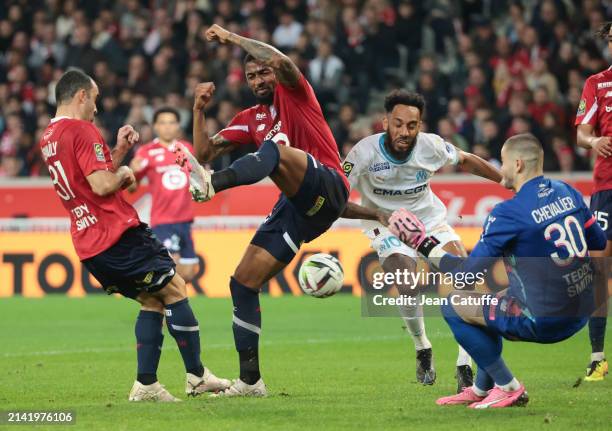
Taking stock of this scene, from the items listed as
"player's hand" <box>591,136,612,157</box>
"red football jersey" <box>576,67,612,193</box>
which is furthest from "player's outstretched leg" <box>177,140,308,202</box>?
"red football jersey" <box>576,67,612,193</box>

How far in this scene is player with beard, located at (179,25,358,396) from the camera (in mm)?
7863

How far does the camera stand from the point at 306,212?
8.17 metres

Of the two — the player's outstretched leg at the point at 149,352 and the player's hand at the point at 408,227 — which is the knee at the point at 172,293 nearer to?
the player's outstretched leg at the point at 149,352

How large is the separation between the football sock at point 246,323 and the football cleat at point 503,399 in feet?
5.70

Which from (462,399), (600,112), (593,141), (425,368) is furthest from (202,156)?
(600,112)

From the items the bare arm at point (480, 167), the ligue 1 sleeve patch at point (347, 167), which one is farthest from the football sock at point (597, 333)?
the ligue 1 sleeve patch at point (347, 167)

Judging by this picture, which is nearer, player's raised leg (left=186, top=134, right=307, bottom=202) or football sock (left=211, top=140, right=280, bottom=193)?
player's raised leg (left=186, top=134, right=307, bottom=202)

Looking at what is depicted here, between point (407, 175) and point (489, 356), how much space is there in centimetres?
250

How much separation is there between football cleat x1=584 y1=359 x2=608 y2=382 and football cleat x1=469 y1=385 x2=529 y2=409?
1.77 m

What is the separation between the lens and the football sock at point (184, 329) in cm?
809

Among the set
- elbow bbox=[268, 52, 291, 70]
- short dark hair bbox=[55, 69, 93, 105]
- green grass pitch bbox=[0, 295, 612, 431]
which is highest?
elbow bbox=[268, 52, 291, 70]

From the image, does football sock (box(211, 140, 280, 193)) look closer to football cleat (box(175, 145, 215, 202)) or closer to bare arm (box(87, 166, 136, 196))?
football cleat (box(175, 145, 215, 202))

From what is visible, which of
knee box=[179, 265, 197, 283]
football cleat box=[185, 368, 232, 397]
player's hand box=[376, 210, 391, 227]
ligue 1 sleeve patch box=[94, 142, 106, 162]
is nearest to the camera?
ligue 1 sleeve patch box=[94, 142, 106, 162]

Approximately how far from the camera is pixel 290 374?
377 inches
